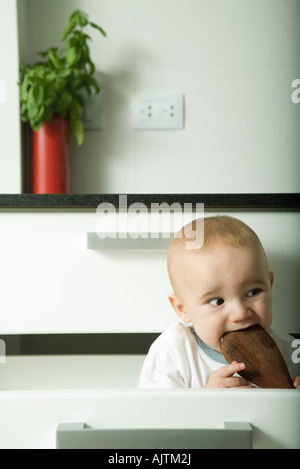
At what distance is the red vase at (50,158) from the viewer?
1.24m

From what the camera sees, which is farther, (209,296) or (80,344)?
(80,344)

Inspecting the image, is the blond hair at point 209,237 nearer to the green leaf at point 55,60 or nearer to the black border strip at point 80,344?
the black border strip at point 80,344

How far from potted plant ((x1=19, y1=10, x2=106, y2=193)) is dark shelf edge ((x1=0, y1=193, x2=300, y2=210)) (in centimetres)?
42

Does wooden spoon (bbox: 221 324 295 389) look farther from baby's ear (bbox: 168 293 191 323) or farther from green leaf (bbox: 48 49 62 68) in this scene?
green leaf (bbox: 48 49 62 68)

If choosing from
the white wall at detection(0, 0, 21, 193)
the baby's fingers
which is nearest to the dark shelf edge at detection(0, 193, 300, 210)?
the baby's fingers

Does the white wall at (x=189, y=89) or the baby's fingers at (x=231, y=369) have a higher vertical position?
the white wall at (x=189, y=89)

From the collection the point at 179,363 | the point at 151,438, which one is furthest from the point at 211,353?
the point at 151,438

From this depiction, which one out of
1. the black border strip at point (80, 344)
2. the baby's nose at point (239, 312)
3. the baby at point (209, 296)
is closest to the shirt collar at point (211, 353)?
the baby at point (209, 296)

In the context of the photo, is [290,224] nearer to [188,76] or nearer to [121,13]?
[188,76]

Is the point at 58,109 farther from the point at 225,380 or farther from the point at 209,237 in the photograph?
the point at 225,380

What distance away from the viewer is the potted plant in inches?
47.3

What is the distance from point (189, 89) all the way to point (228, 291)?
0.85m

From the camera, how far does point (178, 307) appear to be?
32.1 inches

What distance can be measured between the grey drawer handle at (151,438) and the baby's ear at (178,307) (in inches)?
14.1
